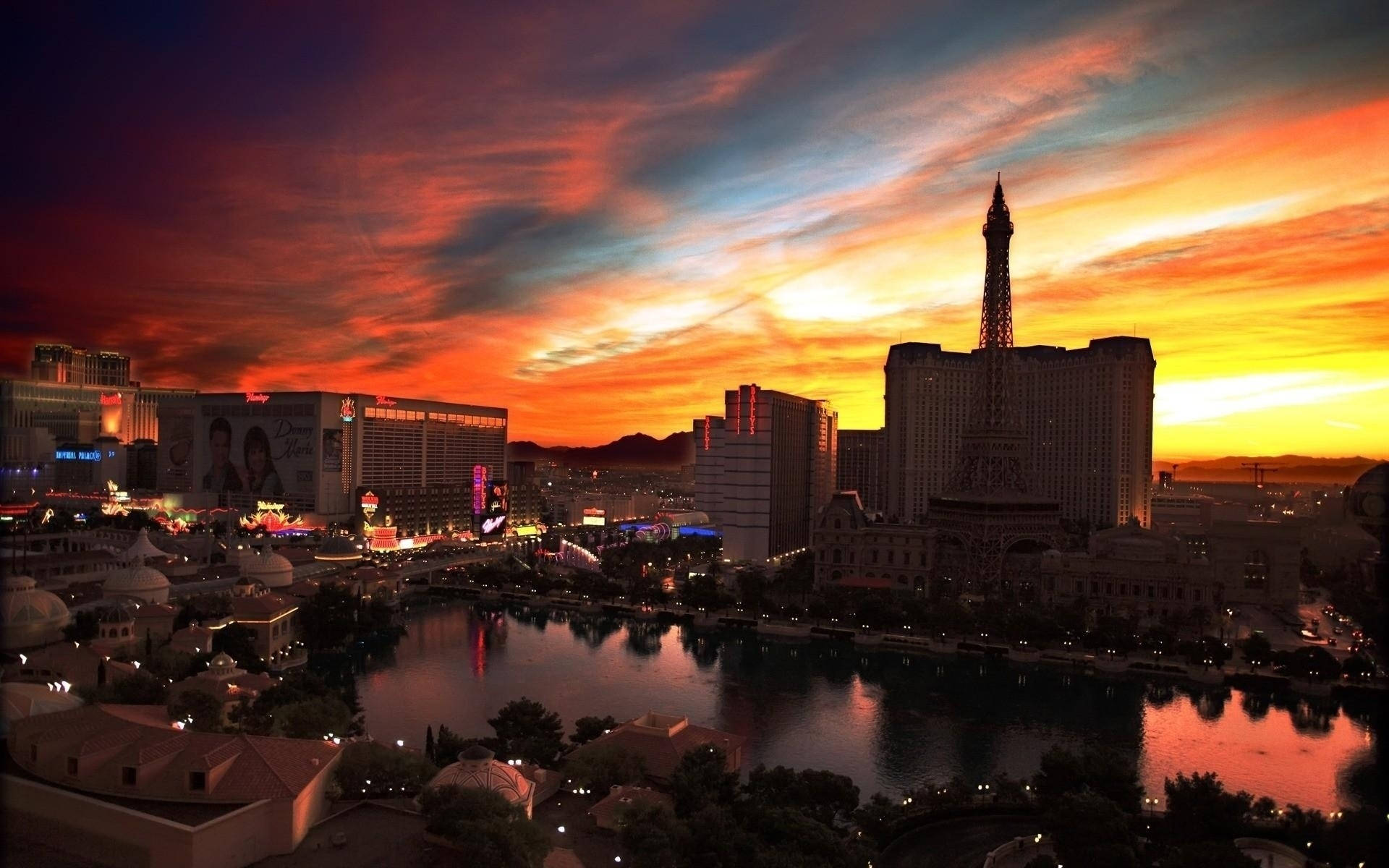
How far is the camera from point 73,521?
51094 millimetres

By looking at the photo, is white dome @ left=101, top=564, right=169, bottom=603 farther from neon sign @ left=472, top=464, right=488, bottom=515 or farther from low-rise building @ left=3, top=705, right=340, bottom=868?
neon sign @ left=472, top=464, right=488, bottom=515

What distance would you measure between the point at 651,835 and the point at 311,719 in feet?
28.2

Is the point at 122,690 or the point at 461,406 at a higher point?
the point at 461,406

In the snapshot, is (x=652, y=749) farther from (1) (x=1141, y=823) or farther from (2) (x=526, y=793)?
(1) (x=1141, y=823)

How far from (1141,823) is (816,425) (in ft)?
153

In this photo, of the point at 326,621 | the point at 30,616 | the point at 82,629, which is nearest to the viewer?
the point at 30,616

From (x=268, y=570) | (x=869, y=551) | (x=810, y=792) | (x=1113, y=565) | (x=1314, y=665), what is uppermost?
(x=1113, y=565)

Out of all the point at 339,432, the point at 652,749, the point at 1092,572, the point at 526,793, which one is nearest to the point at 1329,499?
the point at 1092,572

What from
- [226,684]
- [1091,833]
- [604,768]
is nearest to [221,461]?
[226,684]

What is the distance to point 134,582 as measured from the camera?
1200 inches

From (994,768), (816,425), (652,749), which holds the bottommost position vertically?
(994,768)

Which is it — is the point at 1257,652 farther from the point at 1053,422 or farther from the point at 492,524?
the point at 492,524

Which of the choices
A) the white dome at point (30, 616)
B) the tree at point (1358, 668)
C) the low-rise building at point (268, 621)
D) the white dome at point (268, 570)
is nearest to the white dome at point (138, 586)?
the low-rise building at point (268, 621)

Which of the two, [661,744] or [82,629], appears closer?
[661,744]
